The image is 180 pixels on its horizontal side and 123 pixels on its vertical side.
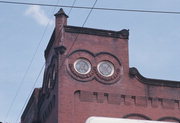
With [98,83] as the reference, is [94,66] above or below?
above

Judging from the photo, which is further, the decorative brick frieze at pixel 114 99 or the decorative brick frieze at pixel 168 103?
the decorative brick frieze at pixel 168 103

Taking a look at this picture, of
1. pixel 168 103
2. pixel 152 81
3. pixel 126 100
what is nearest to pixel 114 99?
pixel 126 100

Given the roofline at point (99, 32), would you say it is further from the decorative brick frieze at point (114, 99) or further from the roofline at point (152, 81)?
the decorative brick frieze at point (114, 99)

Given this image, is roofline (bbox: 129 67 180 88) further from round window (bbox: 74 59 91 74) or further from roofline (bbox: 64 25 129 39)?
round window (bbox: 74 59 91 74)

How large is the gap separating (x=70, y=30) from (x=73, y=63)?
7.40ft

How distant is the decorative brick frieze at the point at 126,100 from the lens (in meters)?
33.4

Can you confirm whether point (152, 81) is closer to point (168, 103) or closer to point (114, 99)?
point (168, 103)

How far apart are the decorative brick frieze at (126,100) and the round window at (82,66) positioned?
1.45 meters

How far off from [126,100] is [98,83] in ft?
7.11

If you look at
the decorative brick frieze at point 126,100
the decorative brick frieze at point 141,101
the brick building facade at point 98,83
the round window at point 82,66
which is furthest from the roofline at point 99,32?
the decorative brick frieze at point 141,101

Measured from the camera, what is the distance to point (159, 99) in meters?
35.2

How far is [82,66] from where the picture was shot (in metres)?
34.2

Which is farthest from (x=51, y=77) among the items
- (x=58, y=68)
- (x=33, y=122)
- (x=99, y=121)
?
(x=99, y=121)

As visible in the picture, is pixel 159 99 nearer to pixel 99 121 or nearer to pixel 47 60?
pixel 47 60
